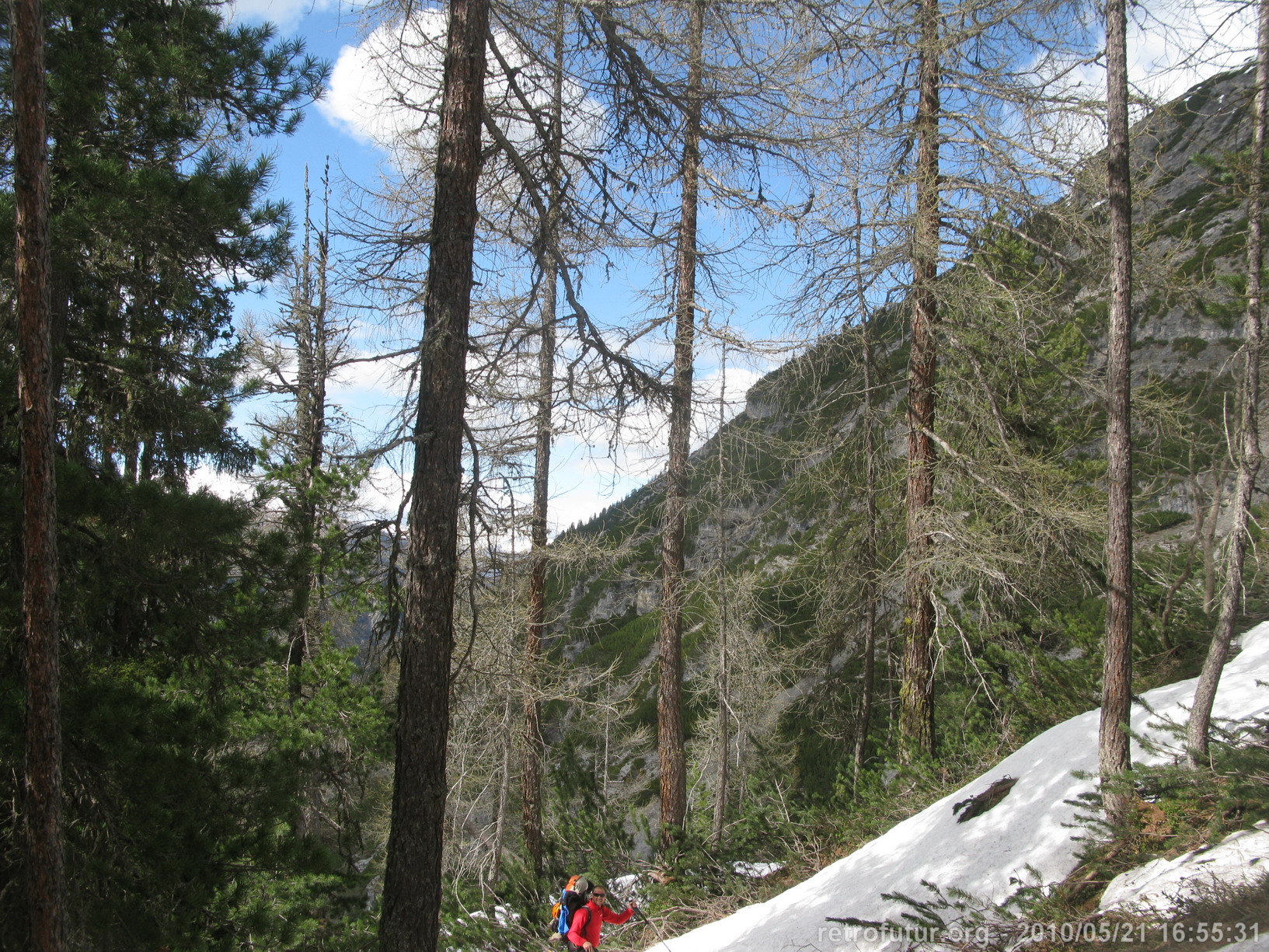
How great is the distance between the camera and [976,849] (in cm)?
552

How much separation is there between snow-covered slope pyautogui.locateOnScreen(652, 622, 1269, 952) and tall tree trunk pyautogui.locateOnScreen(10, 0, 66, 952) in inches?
185

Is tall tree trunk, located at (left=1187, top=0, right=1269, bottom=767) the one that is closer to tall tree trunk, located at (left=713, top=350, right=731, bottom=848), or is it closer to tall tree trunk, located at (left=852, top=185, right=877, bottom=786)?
tall tree trunk, located at (left=852, top=185, right=877, bottom=786)

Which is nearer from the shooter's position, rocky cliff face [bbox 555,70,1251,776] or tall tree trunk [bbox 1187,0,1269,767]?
tall tree trunk [bbox 1187,0,1269,767]

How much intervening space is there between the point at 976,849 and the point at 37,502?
669 centimetres

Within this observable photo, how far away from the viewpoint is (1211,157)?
5027 mm

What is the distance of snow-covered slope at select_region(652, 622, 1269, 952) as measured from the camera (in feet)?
16.8

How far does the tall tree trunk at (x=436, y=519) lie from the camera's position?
164 inches

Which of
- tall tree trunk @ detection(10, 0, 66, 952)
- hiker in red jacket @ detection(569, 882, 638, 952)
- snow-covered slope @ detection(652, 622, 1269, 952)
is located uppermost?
tall tree trunk @ detection(10, 0, 66, 952)

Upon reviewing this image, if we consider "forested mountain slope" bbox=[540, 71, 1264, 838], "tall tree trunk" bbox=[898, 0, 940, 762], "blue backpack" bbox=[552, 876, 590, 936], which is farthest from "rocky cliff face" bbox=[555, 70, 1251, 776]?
"blue backpack" bbox=[552, 876, 590, 936]

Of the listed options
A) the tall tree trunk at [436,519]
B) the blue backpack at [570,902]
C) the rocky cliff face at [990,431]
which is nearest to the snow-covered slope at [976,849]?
the blue backpack at [570,902]

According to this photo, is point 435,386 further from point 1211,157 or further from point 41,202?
point 1211,157

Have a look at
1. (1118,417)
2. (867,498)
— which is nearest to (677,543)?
(867,498)

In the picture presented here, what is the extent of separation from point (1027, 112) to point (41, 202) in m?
8.41

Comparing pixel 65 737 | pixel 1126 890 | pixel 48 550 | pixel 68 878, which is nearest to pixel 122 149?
pixel 48 550
